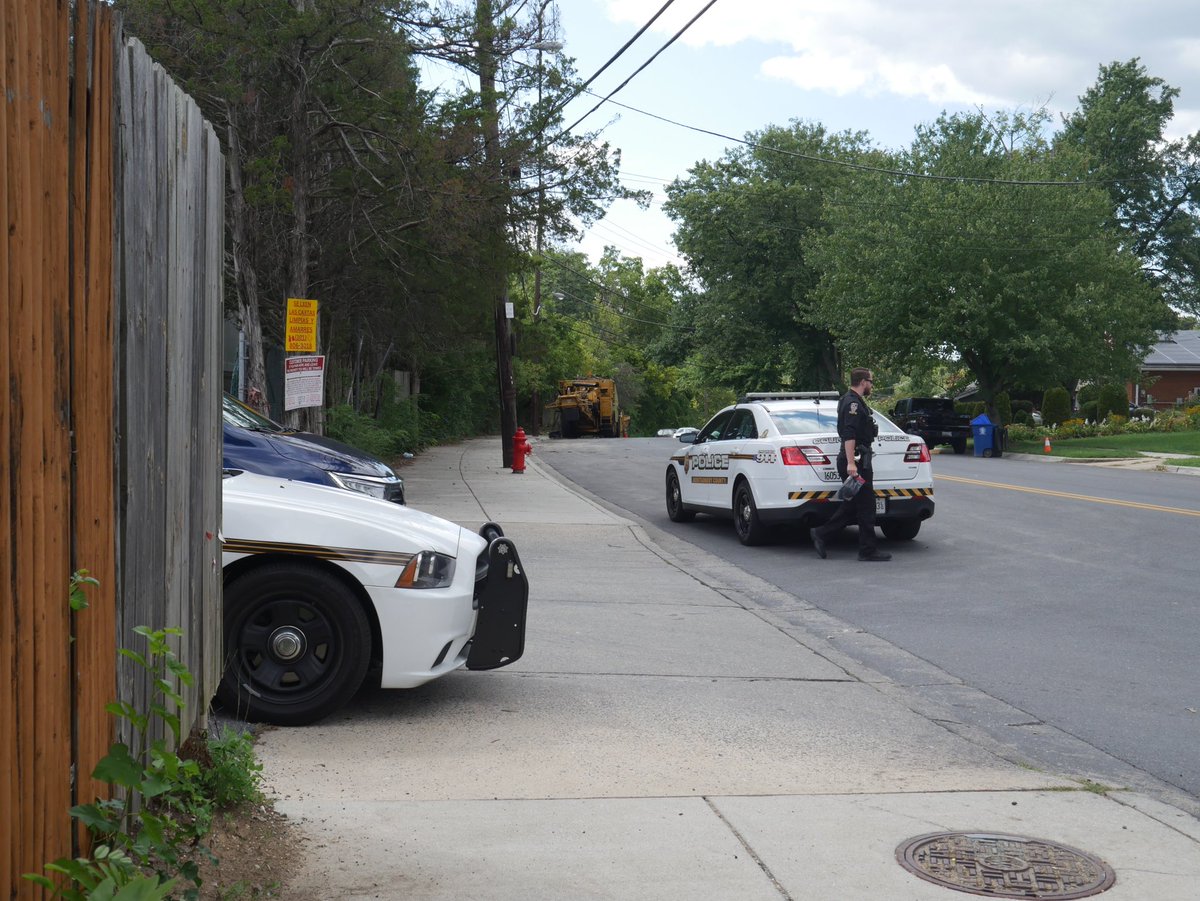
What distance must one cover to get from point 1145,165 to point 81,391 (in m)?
65.7

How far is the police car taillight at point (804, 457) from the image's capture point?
13.2 meters

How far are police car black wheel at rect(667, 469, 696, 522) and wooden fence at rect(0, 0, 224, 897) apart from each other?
41.0 ft

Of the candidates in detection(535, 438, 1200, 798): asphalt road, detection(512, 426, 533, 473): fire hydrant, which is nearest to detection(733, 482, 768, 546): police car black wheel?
detection(535, 438, 1200, 798): asphalt road

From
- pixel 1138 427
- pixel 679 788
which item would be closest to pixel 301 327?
pixel 679 788

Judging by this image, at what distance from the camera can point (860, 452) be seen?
1246 centimetres

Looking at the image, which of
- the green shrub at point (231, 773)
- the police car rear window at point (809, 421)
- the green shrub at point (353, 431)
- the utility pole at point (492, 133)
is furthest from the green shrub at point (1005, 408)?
the green shrub at point (231, 773)

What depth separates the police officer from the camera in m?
12.4

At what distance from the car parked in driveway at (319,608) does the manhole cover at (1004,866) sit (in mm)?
2445

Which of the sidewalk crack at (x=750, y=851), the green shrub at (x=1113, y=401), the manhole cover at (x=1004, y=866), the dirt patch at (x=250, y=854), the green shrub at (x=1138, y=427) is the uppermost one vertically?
the green shrub at (x=1113, y=401)

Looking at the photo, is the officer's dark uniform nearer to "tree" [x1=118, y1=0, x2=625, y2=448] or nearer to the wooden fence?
"tree" [x1=118, y1=0, x2=625, y2=448]

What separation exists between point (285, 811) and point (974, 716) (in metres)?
3.74

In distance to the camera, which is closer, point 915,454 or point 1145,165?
point 915,454

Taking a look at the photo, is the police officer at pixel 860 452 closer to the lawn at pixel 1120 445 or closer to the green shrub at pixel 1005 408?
the lawn at pixel 1120 445

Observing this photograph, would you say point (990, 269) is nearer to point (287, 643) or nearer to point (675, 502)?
point (675, 502)
